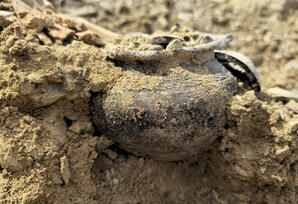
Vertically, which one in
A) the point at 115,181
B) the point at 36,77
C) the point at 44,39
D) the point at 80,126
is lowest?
the point at 115,181

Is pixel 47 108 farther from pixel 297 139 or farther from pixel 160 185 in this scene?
pixel 297 139

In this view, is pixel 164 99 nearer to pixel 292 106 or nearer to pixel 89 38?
pixel 89 38

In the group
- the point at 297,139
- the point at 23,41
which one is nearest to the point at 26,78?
the point at 23,41

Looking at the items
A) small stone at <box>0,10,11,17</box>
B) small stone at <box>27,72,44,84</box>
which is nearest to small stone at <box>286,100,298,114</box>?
small stone at <box>27,72,44,84</box>

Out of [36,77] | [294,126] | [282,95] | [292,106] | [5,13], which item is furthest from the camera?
[282,95]

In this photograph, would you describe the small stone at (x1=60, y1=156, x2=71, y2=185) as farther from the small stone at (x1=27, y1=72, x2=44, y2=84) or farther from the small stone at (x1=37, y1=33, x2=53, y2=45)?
the small stone at (x1=37, y1=33, x2=53, y2=45)

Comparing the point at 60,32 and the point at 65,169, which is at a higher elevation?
the point at 60,32

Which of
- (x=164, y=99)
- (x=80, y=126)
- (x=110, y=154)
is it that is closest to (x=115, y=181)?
(x=110, y=154)

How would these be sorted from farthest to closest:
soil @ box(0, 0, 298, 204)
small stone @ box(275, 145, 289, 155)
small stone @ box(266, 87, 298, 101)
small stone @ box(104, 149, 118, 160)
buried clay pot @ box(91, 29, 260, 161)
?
small stone @ box(266, 87, 298, 101) < small stone @ box(104, 149, 118, 160) < small stone @ box(275, 145, 289, 155) < buried clay pot @ box(91, 29, 260, 161) < soil @ box(0, 0, 298, 204)
